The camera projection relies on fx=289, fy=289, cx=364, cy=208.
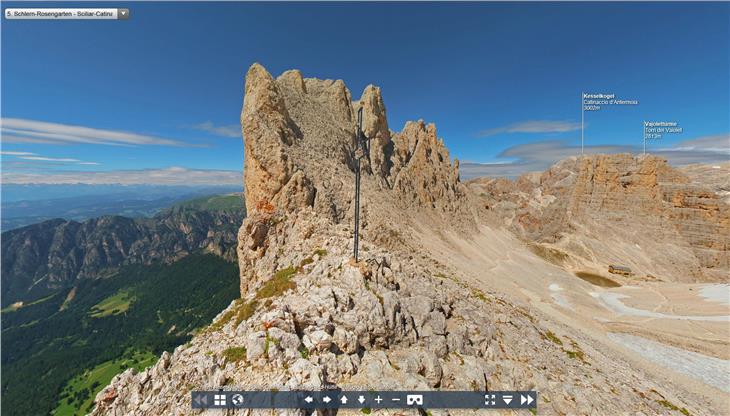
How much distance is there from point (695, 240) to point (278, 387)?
149m

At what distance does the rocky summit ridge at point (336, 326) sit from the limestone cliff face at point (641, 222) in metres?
82.8

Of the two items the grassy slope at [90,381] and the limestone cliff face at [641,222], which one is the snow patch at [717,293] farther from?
the grassy slope at [90,381]

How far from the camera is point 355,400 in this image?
1277 centimetres

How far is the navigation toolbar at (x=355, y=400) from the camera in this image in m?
11.6

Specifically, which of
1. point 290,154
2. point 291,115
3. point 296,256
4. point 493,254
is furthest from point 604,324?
point 291,115

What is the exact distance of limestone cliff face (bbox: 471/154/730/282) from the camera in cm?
9694

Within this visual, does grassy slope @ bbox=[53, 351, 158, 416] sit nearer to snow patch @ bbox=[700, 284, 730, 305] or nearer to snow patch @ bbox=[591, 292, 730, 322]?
snow patch @ bbox=[591, 292, 730, 322]

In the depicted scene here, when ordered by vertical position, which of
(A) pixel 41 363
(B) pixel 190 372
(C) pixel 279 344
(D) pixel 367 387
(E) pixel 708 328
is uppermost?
(C) pixel 279 344

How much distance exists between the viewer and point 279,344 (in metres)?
13.6

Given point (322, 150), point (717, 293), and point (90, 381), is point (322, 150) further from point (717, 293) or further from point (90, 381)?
point (90, 381)

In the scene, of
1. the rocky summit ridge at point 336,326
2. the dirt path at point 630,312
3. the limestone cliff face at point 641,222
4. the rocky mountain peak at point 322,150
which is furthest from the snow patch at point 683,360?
the limestone cliff face at point 641,222

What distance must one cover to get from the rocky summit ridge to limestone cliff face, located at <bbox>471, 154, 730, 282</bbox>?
8277 centimetres

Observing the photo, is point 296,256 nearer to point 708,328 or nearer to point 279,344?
point 279,344

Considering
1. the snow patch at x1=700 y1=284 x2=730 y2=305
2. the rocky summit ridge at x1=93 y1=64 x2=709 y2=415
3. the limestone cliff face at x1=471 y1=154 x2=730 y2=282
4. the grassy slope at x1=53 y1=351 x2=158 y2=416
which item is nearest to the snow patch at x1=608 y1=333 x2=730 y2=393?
the rocky summit ridge at x1=93 y1=64 x2=709 y2=415
